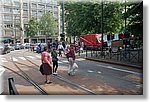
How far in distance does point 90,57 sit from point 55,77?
6.74m

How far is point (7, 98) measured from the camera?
5.82 m

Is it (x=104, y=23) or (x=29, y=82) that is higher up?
(x=104, y=23)

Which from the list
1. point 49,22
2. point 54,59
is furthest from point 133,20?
point 49,22

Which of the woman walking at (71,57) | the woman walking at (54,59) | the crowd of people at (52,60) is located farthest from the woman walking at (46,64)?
the woman walking at (71,57)

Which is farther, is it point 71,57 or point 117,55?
point 117,55

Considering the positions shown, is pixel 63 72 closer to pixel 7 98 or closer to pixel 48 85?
pixel 48 85

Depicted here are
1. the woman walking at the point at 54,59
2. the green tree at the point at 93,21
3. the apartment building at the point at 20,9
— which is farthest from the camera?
the green tree at the point at 93,21

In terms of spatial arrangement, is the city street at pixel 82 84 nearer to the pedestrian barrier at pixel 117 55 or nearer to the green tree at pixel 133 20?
the green tree at pixel 133 20

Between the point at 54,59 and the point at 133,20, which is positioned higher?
the point at 133,20

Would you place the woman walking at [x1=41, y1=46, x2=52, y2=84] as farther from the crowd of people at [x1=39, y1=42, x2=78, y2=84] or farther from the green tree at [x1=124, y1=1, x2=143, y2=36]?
the green tree at [x1=124, y1=1, x2=143, y2=36]

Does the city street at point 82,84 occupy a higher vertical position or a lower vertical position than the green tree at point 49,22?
lower

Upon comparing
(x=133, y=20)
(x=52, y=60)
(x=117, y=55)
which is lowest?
(x=117, y=55)

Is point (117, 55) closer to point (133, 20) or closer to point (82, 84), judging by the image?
point (133, 20)

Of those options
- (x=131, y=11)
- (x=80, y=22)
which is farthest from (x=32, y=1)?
(x=80, y=22)
